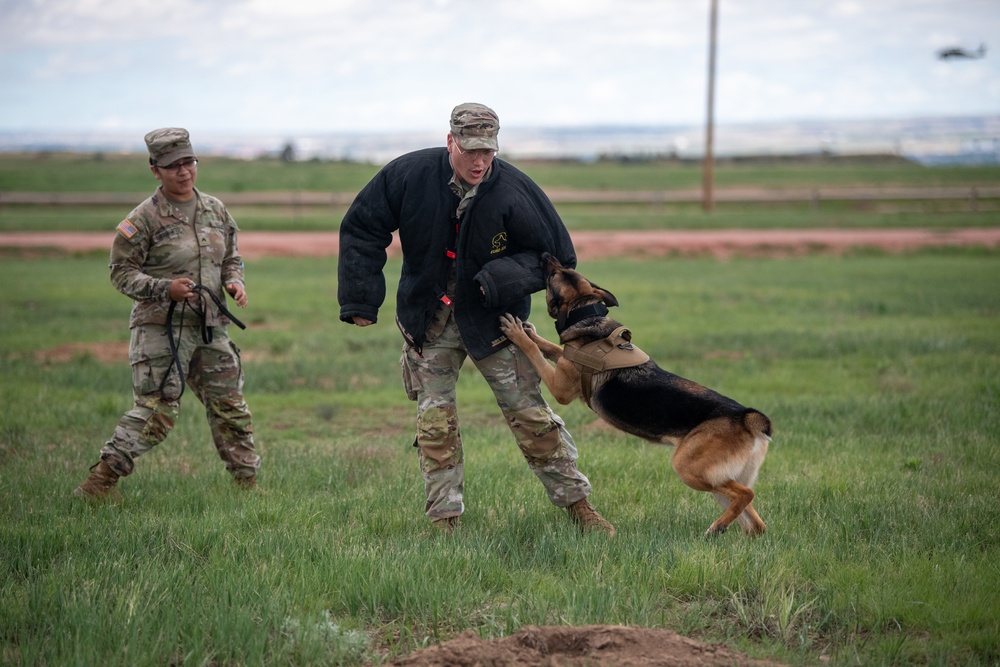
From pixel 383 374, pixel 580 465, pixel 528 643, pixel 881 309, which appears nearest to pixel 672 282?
pixel 881 309

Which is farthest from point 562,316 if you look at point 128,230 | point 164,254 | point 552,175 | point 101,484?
point 552,175

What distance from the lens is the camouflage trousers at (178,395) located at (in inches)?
230

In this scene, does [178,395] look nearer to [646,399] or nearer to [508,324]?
[508,324]

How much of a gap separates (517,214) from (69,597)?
284 centimetres

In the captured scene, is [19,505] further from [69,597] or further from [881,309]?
[881,309]

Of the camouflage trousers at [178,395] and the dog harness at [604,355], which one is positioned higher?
the dog harness at [604,355]

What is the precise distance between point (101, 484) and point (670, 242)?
2253cm

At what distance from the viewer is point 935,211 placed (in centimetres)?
3562

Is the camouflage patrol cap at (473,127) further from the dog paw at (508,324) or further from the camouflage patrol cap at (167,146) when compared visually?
the camouflage patrol cap at (167,146)

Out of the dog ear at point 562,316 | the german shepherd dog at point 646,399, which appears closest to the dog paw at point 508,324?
the german shepherd dog at point 646,399

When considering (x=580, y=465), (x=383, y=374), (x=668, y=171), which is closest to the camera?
(x=580, y=465)

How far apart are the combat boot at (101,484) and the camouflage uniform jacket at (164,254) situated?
0.91 m

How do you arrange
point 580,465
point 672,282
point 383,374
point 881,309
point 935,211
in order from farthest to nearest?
point 935,211 → point 672,282 → point 881,309 → point 383,374 → point 580,465

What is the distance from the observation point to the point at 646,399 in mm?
5320
